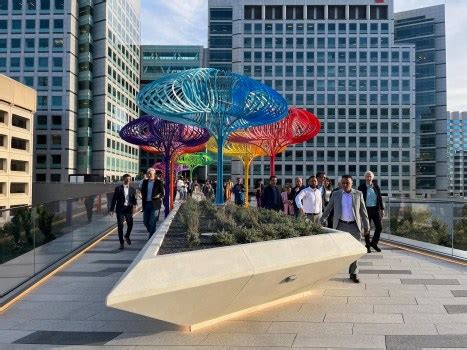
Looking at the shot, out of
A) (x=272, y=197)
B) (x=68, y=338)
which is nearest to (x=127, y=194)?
(x=272, y=197)

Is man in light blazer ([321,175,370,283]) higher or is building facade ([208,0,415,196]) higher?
building facade ([208,0,415,196])

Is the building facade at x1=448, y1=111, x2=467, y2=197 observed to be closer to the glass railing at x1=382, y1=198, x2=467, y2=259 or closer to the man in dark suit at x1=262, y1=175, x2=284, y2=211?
the glass railing at x1=382, y1=198, x2=467, y2=259

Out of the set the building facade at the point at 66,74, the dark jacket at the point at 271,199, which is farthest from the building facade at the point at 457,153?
the dark jacket at the point at 271,199

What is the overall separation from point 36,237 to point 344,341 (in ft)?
19.1

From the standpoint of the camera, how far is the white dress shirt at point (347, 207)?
844 centimetres

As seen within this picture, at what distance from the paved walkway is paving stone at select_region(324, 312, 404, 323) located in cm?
1

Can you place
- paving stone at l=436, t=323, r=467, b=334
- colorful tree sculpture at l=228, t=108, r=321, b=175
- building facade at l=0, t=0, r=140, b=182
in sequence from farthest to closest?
1. building facade at l=0, t=0, r=140, b=182
2. colorful tree sculpture at l=228, t=108, r=321, b=175
3. paving stone at l=436, t=323, r=467, b=334

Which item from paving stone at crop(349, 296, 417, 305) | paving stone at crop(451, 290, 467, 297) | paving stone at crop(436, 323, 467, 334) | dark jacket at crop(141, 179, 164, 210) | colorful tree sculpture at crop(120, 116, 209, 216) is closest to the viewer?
paving stone at crop(436, 323, 467, 334)

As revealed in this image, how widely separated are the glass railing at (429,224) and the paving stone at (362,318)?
18.5 ft

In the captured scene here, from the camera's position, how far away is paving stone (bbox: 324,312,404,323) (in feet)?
19.8

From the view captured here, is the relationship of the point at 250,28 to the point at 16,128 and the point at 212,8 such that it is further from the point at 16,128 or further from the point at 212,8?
the point at 16,128

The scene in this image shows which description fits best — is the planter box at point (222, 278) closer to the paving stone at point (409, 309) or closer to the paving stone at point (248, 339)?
the paving stone at point (248, 339)

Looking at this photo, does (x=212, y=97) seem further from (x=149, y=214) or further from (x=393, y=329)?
(x=393, y=329)

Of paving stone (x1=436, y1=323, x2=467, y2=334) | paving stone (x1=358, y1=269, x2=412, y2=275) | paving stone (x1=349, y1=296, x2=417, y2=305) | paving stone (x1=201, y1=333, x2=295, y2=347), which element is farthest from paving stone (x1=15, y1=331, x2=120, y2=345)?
paving stone (x1=358, y1=269, x2=412, y2=275)
